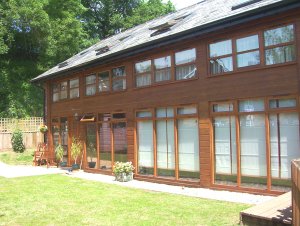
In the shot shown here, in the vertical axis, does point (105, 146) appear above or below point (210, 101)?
below

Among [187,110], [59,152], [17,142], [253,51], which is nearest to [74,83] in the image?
[59,152]

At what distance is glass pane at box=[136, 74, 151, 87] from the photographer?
12.9m

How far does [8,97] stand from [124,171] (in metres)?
21.3

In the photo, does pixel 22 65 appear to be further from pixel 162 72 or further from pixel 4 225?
pixel 4 225

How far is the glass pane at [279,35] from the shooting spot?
9062 millimetres

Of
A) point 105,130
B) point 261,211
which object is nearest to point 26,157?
point 105,130

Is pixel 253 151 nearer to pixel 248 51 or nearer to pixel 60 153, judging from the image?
pixel 248 51

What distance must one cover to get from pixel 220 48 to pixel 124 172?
5427 mm

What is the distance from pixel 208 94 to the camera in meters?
10.8

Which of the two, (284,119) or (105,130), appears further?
(105,130)

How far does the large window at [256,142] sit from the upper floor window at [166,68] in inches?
60.9

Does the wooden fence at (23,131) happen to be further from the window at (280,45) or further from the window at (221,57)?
the window at (280,45)

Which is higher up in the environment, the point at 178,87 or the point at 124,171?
the point at 178,87

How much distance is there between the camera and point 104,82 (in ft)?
49.6
